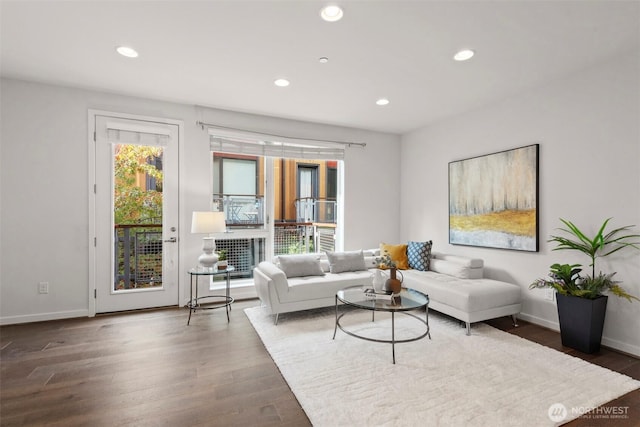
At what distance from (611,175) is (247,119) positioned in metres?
4.03

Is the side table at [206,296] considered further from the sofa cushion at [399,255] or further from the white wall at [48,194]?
the sofa cushion at [399,255]

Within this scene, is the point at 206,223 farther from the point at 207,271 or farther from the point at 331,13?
the point at 331,13

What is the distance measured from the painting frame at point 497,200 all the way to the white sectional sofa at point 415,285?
418 mm

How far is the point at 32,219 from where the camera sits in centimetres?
330

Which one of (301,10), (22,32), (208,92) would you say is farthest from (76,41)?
(301,10)

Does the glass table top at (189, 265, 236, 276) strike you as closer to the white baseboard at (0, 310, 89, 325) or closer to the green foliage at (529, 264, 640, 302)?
the white baseboard at (0, 310, 89, 325)

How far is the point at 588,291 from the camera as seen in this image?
2.63 m

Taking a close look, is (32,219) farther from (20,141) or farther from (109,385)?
(109,385)

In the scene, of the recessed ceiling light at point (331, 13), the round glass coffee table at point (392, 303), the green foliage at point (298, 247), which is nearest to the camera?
the recessed ceiling light at point (331, 13)

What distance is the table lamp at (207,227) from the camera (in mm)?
3488

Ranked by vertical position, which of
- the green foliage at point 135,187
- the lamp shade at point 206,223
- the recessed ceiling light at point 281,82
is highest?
the recessed ceiling light at point 281,82

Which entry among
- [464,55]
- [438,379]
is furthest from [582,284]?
[464,55]

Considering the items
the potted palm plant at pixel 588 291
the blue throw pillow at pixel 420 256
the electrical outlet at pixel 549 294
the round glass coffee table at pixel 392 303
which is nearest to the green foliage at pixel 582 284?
the potted palm plant at pixel 588 291

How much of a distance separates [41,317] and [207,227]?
6.58 feet
